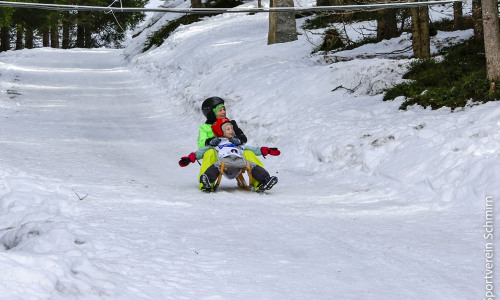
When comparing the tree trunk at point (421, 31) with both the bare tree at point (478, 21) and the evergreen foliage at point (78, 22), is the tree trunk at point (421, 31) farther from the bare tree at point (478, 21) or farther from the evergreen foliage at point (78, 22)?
the evergreen foliage at point (78, 22)

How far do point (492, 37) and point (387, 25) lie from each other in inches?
Result: 308

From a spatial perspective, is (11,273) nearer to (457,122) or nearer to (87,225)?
(87,225)

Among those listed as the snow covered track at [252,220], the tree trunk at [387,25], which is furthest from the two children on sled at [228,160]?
the tree trunk at [387,25]

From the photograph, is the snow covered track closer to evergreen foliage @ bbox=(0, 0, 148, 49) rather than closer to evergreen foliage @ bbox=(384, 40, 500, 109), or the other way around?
evergreen foliage @ bbox=(384, 40, 500, 109)

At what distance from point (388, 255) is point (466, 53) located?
9.01m

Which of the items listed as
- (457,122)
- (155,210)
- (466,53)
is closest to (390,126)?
(457,122)

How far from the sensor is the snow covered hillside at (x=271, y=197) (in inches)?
164

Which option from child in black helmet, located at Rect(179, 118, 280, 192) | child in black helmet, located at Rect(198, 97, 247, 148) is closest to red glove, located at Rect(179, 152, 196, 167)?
child in black helmet, located at Rect(179, 118, 280, 192)

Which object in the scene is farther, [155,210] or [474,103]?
[474,103]

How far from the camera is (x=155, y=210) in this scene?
6.54 metres

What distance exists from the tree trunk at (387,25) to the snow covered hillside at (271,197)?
1104 millimetres

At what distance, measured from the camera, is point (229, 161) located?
8.11m

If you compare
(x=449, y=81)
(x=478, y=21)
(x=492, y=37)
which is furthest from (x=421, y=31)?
(x=492, y=37)

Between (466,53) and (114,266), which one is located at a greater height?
(466,53)
